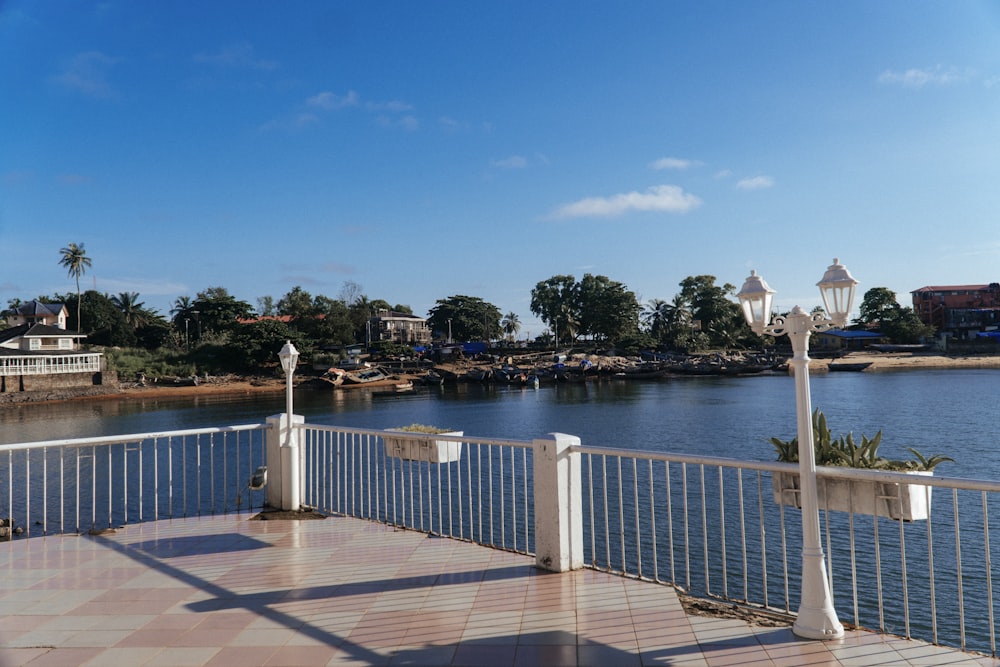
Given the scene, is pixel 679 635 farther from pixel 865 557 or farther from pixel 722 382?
pixel 722 382

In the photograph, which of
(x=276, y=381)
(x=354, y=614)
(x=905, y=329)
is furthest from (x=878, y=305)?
(x=354, y=614)

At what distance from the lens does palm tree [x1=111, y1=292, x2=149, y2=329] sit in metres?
68.1

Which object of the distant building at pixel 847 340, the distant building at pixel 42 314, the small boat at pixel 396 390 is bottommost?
the small boat at pixel 396 390

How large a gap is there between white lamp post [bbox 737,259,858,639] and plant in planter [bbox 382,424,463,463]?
119 inches

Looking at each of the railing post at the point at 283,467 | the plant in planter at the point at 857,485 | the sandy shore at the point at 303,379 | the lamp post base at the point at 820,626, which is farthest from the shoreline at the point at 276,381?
the lamp post base at the point at 820,626

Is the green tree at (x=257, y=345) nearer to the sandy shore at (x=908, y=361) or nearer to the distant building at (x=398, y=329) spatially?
the distant building at (x=398, y=329)

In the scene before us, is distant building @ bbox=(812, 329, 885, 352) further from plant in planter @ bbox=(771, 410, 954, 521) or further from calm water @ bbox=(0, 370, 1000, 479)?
plant in planter @ bbox=(771, 410, 954, 521)

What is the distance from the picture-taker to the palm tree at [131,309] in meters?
68.1

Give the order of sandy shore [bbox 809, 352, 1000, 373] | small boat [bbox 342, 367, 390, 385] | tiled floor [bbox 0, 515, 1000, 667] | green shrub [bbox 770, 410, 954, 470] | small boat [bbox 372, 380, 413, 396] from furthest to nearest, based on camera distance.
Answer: sandy shore [bbox 809, 352, 1000, 373] < small boat [bbox 342, 367, 390, 385] < small boat [bbox 372, 380, 413, 396] < green shrub [bbox 770, 410, 954, 470] < tiled floor [bbox 0, 515, 1000, 667]

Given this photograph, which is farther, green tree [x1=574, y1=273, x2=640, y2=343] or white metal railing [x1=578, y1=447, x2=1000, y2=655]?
green tree [x1=574, y1=273, x2=640, y2=343]

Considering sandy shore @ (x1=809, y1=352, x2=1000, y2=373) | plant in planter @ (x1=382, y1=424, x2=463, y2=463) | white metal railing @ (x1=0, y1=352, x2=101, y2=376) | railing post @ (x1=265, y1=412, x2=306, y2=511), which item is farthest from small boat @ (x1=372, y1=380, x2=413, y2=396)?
plant in planter @ (x1=382, y1=424, x2=463, y2=463)

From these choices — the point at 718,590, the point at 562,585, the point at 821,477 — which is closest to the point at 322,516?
the point at 562,585

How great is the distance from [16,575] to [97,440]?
5.09ft

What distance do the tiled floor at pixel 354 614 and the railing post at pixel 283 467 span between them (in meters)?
1.22
